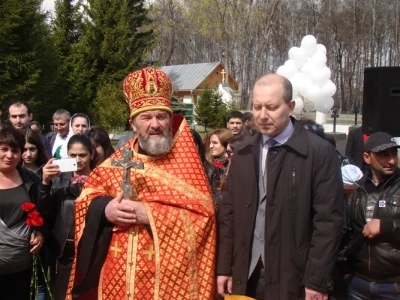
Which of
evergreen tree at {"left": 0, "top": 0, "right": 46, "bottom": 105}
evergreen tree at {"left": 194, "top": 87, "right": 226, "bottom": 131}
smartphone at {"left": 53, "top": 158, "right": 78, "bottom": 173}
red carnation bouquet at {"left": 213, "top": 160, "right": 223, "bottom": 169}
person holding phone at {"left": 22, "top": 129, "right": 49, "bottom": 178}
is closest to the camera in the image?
smartphone at {"left": 53, "top": 158, "right": 78, "bottom": 173}

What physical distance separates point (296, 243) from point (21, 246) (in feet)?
6.44

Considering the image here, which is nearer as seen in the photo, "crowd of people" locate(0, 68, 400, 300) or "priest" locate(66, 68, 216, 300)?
Answer: "crowd of people" locate(0, 68, 400, 300)

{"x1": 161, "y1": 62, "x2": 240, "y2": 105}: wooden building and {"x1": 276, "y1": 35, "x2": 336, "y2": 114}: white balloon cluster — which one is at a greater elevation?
{"x1": 161, "y1": 62, "x2": 240, "y2": 105}: wooden building

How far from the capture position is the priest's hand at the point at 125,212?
→ 3.05 metres

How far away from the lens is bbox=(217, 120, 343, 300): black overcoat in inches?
113

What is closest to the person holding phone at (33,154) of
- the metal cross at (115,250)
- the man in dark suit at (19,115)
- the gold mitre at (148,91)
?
the man in dark suit at (19,115)

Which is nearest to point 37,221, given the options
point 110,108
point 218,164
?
point 218,164

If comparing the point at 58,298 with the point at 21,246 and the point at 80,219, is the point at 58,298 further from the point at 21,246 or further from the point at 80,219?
the point at 80,219

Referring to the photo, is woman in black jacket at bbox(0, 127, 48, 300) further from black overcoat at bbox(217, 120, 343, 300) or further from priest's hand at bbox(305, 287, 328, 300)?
priest's hand at bbox(305, 287, 328, 300)

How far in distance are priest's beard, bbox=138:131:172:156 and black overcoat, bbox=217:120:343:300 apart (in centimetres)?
57

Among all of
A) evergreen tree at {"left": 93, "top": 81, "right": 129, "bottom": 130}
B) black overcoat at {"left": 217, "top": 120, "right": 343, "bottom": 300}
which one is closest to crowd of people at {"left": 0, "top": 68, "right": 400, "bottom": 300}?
black overcoat at {"left": 217, "top": 120, "right": 343, "bottom": 300}

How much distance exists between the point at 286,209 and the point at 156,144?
85 centimetres

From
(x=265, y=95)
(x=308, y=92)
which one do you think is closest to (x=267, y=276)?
(x=265, y=95)

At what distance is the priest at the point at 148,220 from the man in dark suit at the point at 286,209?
0.83 feet
